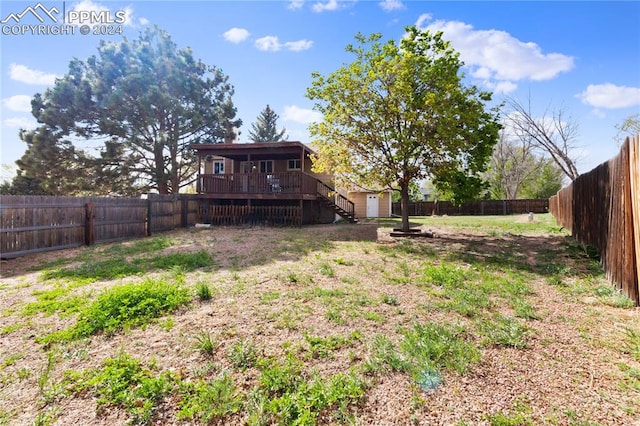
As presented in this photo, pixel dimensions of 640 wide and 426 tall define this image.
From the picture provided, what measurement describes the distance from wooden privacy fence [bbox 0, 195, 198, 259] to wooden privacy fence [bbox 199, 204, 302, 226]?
283 cm

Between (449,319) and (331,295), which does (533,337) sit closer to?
(449,319)

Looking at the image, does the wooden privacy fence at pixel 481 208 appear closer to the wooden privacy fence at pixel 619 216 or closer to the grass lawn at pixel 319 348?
the wooden privacy fence at pixel 619 216

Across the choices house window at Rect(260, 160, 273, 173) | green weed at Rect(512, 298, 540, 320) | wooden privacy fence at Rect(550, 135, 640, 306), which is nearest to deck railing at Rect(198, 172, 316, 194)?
house window at Rect(260, 160, 273, 173)

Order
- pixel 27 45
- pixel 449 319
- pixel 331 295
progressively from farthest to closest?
pixel 27 45 < pixel 331 295 < pixel 449 319

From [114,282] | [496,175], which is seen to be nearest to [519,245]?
[114,282]

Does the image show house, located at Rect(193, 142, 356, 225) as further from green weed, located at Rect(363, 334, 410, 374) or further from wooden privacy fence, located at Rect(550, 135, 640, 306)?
green weed, located at Rect(363, 334, 410, 374)

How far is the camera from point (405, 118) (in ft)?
31.7

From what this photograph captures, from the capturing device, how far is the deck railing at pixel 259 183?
49.2 ft

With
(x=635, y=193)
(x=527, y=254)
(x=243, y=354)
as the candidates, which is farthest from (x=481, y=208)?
(x=243, y=354)

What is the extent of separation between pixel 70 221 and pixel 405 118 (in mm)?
10778

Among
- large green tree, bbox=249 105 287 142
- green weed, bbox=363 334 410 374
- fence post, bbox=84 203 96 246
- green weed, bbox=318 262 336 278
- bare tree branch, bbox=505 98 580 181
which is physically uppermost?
large green tree, bbox=249 105 287 142

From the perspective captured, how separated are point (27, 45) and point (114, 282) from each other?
11.1 metres

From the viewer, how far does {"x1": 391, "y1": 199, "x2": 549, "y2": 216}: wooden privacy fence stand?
30.4 meters

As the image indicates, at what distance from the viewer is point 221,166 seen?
2044 centimetres
